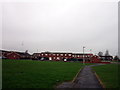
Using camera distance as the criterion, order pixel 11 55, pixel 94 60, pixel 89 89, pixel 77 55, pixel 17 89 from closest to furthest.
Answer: pixel 17 89
pixel 89 89
pixel 94 60
pixel 11 55
pixel 77 55

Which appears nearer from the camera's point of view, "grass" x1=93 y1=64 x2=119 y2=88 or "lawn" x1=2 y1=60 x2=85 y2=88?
"lawn" x1=2 y1=60 x2=85 y2=88

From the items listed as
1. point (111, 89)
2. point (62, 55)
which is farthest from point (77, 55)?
point (111, 89)

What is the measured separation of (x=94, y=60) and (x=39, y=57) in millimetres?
Answer: 39597

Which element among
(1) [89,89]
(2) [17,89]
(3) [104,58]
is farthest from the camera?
(3) [104,58]

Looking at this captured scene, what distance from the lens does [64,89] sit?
8094 mm

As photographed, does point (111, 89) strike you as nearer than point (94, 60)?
Yes

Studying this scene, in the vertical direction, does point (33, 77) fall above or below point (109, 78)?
above

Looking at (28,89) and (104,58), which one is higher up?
(28,89)

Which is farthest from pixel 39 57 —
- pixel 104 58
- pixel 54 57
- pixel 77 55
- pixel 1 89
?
pixel 1 89

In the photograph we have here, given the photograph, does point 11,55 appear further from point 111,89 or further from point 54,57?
point 111,89

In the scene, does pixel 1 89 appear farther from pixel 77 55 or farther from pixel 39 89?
pixel 77 55

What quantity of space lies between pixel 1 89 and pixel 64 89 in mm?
4186

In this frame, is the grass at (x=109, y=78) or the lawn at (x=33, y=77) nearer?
the lawn at (x=33, y=77)

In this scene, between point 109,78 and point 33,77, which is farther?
point 109,78
